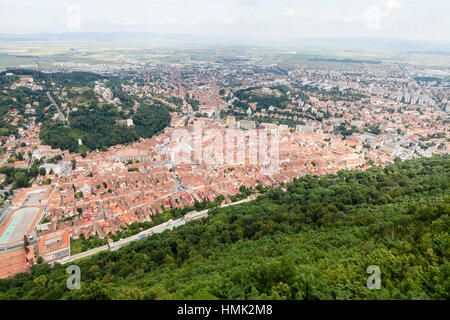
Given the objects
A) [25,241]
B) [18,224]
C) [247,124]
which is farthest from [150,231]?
[247,124]

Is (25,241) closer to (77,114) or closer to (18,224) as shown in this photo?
(18,224)

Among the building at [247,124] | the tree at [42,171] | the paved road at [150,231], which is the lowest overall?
the paved road at [150,231]

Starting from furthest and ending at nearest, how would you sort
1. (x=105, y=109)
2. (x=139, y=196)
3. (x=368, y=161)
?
(x=105, y=109) → (x=368, y=161) → (x=139, y=196)

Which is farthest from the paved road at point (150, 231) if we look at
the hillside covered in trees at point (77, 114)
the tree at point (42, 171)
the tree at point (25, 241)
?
the hillside covered in trees at point (77, 114)

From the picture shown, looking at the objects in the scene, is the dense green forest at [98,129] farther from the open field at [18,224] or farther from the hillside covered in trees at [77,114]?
the open field at [18,224]

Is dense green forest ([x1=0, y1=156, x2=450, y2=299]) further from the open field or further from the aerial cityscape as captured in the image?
the open field

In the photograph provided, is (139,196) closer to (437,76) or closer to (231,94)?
(231,94)

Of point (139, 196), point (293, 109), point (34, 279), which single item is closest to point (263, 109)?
point (293, 109)
